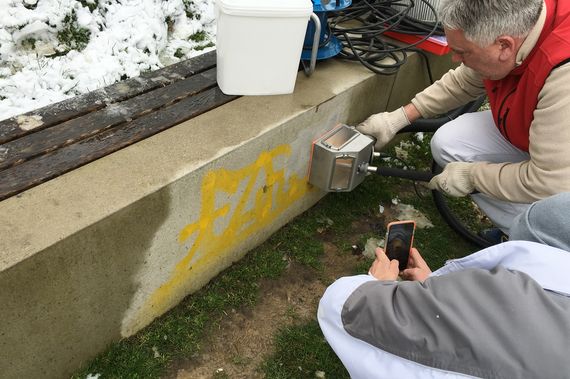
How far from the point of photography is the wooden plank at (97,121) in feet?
5.23

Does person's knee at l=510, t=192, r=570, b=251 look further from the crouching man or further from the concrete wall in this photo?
the concrete wall

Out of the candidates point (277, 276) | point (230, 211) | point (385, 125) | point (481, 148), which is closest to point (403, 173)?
point (385, 125)

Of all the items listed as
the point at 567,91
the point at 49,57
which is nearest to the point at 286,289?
the point at 567,91

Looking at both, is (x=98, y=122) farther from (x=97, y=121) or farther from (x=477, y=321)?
(x=477, y=321)

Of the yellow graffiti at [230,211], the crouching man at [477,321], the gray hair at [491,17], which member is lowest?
the yellow graffiti at [230,211]

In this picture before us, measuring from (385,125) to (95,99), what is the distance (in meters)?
1.31

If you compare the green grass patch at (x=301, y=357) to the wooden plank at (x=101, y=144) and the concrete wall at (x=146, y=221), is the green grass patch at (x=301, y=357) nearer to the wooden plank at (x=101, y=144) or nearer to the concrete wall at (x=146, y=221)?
the concrete wall at (x=146, y=221)

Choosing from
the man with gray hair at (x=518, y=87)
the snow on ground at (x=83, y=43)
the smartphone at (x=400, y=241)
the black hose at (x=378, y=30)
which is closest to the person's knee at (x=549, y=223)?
the smartphone at (x=400, y=241)

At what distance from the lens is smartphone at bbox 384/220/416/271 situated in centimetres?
169

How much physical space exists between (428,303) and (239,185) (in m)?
1.06

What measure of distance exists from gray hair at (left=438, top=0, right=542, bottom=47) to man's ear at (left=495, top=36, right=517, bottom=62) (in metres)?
0.02

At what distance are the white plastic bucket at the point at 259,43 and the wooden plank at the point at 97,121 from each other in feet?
0.48

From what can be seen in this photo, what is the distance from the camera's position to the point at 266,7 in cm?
177

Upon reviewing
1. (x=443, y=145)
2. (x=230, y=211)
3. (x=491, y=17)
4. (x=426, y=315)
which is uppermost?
(x=491, y=17)
